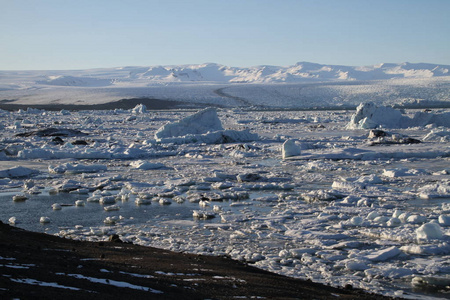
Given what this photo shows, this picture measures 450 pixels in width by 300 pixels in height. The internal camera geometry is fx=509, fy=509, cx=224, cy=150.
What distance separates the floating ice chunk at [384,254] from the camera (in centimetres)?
562

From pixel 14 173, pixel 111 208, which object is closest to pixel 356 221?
pixel 111 208

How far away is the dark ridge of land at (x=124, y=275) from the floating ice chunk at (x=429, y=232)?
2.05 metres

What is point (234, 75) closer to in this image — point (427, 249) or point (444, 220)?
point (444, 220)

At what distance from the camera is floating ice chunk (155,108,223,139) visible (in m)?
20.3

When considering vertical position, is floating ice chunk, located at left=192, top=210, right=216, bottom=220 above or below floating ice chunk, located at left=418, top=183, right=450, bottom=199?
below

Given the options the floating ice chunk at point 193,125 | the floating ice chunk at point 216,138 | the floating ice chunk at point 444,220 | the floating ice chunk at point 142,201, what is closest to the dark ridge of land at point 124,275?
the floating ice chunk at point 444,220

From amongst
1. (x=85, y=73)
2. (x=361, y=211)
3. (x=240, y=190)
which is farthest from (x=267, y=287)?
(x=85, y=73)

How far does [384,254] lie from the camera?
5.66 meters

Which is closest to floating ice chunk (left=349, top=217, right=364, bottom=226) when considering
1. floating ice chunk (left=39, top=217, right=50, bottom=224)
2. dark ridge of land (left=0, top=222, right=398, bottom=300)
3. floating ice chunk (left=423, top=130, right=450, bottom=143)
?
dark ridge of land (left=0, top=222, right=398, bottom=300)

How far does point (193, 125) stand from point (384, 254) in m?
16.2

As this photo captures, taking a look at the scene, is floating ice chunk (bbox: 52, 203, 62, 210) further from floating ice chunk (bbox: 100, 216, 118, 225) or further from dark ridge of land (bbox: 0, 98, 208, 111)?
dark ridge of land (bbox: 0, 98, 208, 111)

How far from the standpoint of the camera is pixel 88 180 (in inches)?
441

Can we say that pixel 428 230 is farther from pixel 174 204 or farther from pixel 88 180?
pixel 88 180

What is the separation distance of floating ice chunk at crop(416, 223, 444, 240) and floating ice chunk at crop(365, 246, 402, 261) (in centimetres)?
66
